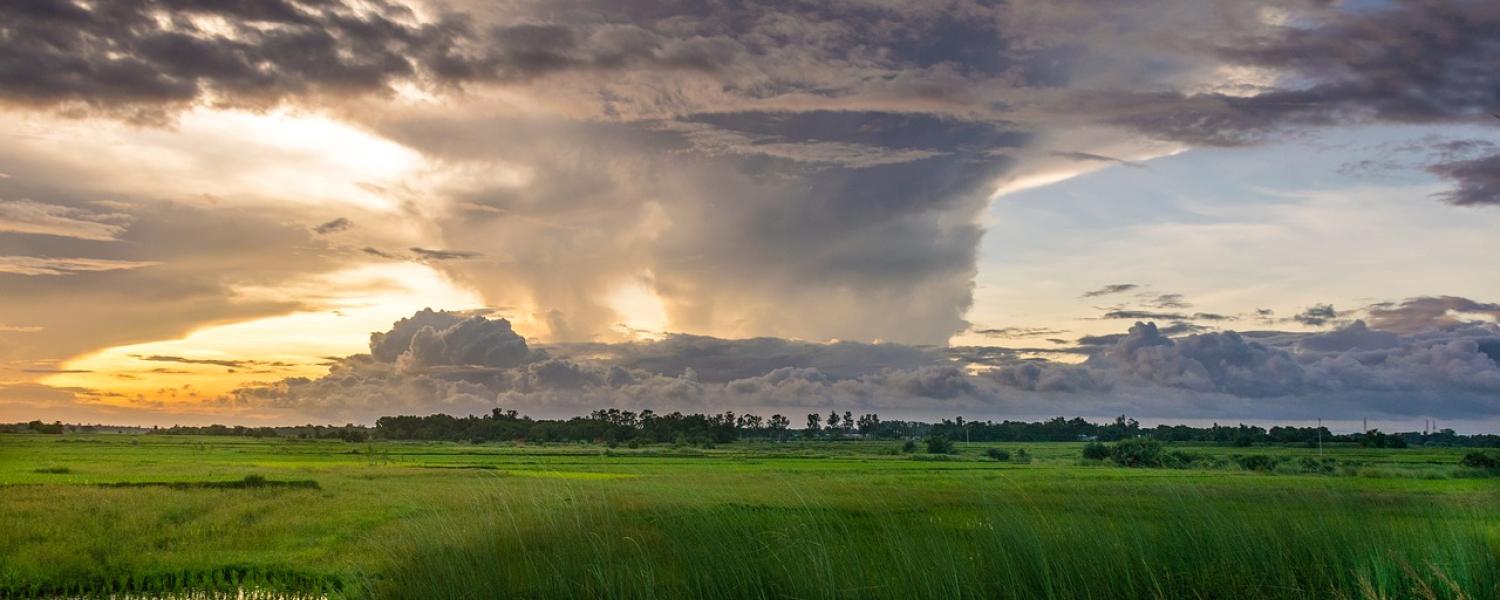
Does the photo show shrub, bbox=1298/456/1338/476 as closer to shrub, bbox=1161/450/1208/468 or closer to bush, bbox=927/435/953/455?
shrub, bbox=1161/450/1208/468

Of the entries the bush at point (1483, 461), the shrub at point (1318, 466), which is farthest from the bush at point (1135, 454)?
the bush at point (1483, 461)

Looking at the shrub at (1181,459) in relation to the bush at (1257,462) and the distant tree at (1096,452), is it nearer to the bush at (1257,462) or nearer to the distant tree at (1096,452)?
the bush at (1257,462)

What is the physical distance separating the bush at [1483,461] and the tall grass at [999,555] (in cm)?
5207

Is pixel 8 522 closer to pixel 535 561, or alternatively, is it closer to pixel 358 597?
pixel 358 597

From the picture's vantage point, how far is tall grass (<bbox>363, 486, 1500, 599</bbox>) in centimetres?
845

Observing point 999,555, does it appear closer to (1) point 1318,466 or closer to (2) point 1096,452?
(1) point 1318,466

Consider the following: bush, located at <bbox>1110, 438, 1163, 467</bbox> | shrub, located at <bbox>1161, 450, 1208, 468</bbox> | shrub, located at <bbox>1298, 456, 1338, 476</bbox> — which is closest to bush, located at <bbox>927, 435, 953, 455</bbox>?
bush, located at <bbox>1110, 438, 1163, 467</bbox>

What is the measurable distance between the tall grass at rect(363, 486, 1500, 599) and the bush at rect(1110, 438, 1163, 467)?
60785 mm

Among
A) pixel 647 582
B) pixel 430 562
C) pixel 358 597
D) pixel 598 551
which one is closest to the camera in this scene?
pixel 647 582

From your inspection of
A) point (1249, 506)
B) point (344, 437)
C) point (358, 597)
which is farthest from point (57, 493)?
point (344, 437)

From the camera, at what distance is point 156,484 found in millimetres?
41500

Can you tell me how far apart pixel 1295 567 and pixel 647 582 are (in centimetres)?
574

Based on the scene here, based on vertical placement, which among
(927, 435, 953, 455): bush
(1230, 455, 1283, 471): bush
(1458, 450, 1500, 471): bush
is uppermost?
(1458, 450, 1500, 471): bush

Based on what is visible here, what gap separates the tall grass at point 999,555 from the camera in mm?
8445
